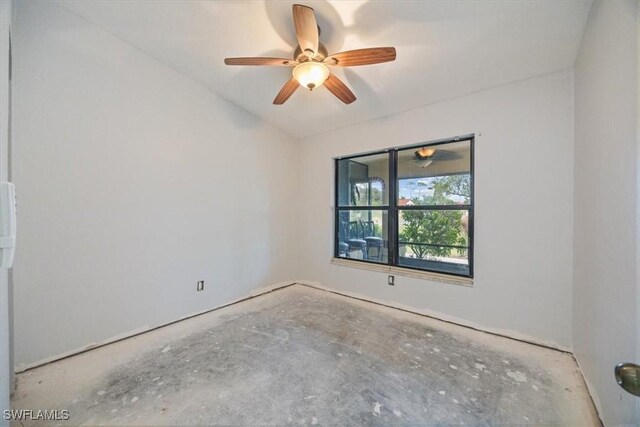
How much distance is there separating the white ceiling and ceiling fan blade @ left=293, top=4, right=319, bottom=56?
28cm

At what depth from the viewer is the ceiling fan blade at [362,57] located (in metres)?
1.68

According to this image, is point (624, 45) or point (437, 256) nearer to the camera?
point (624, 45)

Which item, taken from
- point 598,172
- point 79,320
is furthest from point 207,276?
point 598,172

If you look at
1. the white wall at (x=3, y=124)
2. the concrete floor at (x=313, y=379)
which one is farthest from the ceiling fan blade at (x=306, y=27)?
the concrete floor at (x=313, y=379)

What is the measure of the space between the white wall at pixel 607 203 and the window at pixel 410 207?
36.0 inches

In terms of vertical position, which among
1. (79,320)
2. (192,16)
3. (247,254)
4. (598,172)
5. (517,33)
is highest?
(192,16)

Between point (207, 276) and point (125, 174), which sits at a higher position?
point (125, 174)

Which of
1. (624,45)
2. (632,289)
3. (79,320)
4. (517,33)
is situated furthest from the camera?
(79,320)

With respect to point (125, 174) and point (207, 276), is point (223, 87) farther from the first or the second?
point (207, 276)

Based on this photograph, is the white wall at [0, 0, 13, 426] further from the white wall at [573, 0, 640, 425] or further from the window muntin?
the window muntin

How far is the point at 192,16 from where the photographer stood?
1.90m

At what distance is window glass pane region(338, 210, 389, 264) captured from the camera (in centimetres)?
342

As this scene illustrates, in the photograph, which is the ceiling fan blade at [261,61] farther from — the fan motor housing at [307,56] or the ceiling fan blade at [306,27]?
the ceiling fan blade at [306,27]

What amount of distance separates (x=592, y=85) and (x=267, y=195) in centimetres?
338
